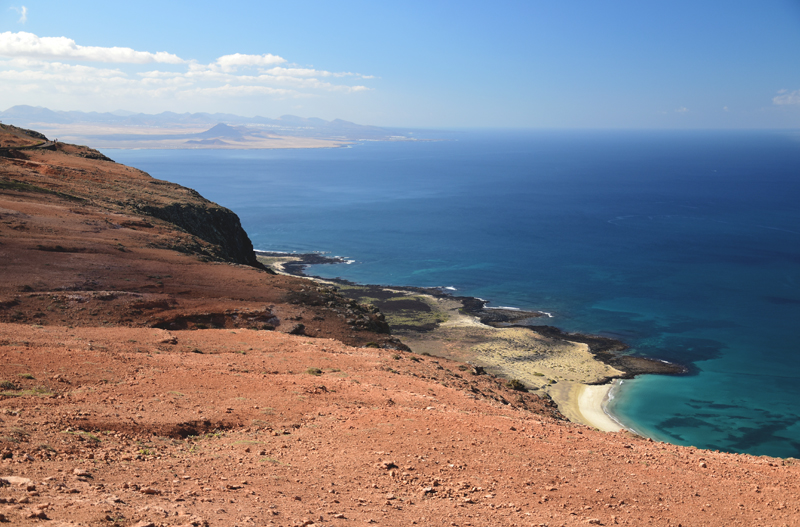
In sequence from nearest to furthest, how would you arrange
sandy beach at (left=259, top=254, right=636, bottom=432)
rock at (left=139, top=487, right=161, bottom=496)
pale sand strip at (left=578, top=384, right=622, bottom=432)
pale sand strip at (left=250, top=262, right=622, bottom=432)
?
rock at (left=139, top=487, right=161, bottom=496)
pale sand strip at (left=578, top=384, right=622, bottom=432)
pale sand strip at (left=250, top=262, right=622, bottom=432)
sandy beach at (left=259, top=254, right=636, bottom=432)

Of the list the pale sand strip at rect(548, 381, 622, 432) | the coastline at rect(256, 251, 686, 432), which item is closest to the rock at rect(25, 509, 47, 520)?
the coastline at rect(256, 251, 686, 432)

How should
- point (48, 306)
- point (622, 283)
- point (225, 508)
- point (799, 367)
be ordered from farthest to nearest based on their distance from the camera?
point (622, 283) → point (799, 367) → point (48, 306) → point (225, 508)

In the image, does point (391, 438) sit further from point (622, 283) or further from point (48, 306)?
point (622, 283)

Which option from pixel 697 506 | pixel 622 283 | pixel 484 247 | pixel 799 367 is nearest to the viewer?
pixel 697 506

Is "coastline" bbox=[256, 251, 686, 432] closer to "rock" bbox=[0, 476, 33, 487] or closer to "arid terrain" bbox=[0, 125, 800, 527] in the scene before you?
"arid terrain" bbox=[0, 125, 800, 527]

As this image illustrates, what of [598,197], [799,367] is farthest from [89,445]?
[598,197]

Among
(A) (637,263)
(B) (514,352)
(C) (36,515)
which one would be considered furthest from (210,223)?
(A) (637,263)

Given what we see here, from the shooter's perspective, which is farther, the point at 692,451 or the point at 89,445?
the point at 692,451

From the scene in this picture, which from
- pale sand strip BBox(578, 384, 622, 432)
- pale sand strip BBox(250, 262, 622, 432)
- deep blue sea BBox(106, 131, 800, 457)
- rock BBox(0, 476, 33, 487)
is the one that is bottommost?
pale sand strip BBox(578, 384, 622, 432)

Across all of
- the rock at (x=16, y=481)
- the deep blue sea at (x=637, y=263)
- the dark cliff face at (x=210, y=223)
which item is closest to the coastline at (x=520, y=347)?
the deep blue sea at (x=637, y=263)
